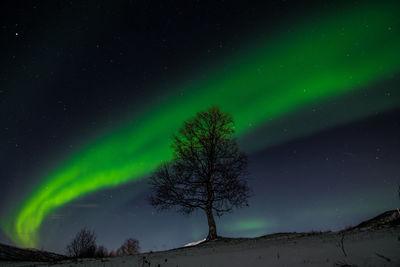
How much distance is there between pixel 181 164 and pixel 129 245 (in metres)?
36.1

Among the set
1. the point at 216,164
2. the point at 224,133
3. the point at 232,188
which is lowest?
the point at 232,188

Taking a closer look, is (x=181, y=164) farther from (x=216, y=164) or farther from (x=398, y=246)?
(x=398, y=246)

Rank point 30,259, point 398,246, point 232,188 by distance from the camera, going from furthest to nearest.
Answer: point 232,188, point 30,259, point 398,246

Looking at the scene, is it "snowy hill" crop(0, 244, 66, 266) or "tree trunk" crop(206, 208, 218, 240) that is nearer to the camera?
"snowy hill" crop(0, 244, 66, 266)

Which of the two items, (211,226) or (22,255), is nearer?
(22,255)

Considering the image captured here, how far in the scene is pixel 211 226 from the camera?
1627cm

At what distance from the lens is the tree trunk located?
15.9 meters

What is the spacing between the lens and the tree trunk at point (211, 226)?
15.9 m

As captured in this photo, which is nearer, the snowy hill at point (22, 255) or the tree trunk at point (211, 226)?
the snowy hill at point (22, 255)

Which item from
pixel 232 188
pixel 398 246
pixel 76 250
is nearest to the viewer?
pixel 398 246

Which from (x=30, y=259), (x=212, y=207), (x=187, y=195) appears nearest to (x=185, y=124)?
(x=187, y=195)

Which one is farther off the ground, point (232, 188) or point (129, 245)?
point (232, 188)

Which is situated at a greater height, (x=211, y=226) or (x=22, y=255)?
(x=211, y=226)

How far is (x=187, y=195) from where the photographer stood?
16.7 meters
